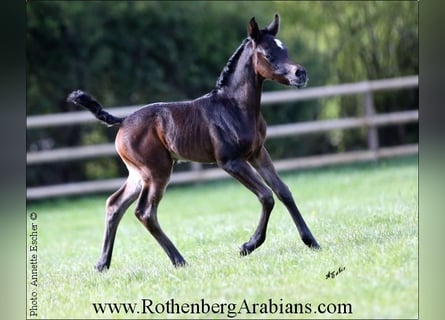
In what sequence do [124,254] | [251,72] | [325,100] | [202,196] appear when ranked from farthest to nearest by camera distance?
[325,100] < [202,196] < [124,254] < [251,72]

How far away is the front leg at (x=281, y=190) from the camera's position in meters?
4.48

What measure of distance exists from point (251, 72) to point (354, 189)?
3.21 m

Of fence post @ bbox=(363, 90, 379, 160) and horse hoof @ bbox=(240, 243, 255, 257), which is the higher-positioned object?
horse hoof @ bbox=(240, 243, 255, 257)

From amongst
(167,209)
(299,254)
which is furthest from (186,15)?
(299,254)

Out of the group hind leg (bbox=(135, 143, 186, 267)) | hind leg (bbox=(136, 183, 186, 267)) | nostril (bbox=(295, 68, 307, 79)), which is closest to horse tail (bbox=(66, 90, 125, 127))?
hind leg (bbox=(135, 143, 186, 267))

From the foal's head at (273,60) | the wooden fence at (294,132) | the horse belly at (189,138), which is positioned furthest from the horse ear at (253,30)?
the wooden fence at (294,132)

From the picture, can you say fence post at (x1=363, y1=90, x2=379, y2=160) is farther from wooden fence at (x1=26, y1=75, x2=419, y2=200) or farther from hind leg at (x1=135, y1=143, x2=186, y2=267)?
hind leg at (x1=135, y1=143, x2=186, y2=267)

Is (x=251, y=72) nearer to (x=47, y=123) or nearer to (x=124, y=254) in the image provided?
(x=124, y=254)

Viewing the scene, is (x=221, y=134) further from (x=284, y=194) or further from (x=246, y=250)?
(x=246, y=250)

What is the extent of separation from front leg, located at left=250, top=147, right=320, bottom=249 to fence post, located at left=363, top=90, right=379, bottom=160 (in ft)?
15.7

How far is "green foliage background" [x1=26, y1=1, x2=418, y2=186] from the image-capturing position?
28.8 ft

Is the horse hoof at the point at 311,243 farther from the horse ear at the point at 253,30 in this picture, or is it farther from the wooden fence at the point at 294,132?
the wooden fence at the point at 294,132

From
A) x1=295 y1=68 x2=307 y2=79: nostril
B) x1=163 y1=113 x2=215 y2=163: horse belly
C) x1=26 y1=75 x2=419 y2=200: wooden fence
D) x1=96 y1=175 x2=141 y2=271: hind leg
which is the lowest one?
x1=26 y1=75 x2=419 y2=200: wooden fence

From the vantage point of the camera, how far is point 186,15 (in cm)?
915
